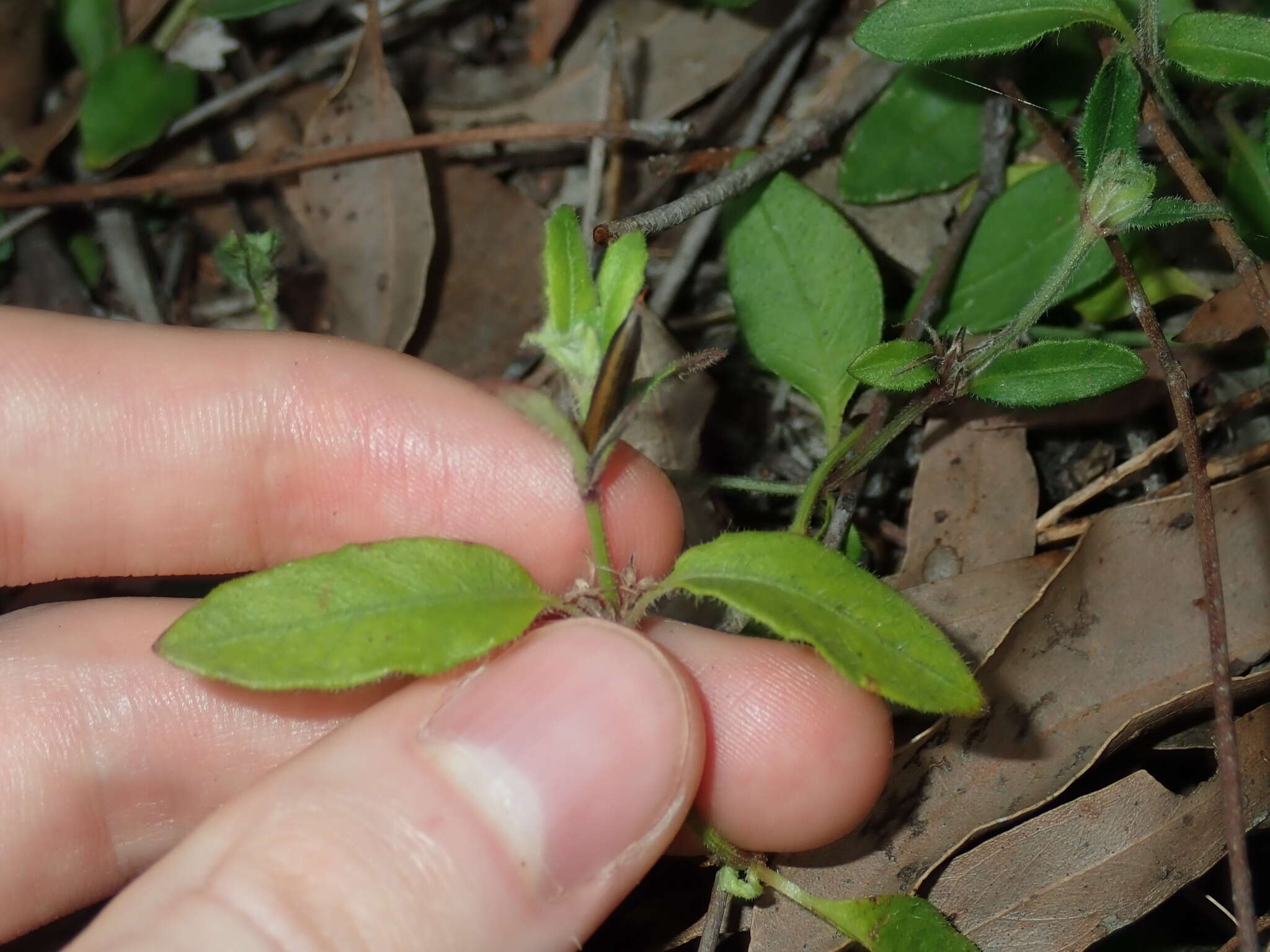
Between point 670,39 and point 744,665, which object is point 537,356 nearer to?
point 670,39

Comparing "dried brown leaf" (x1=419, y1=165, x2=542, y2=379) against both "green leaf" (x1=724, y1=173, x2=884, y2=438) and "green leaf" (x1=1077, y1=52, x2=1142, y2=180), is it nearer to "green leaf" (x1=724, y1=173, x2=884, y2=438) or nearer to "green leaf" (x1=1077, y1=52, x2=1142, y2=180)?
"green leaf" (x1=724, y1=173, x2=884, y2=438)

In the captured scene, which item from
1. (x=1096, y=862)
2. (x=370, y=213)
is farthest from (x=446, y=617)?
(x=370, y=213)

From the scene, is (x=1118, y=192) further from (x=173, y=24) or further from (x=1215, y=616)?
(x=173, y=24)

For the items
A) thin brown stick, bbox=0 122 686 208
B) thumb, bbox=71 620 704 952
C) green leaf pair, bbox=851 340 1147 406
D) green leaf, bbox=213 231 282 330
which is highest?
thin brown stick, bbox=0 122 686 208

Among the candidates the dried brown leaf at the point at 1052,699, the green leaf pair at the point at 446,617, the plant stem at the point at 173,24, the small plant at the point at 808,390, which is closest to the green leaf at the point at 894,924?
the small plant at the point at 808,390

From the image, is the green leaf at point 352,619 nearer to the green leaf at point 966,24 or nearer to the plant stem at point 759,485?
the plant stem at point 759,485

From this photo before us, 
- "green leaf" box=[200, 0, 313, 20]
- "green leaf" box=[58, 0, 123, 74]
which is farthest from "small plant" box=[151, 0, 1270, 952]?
"green leaf" box=[58, 0, 123, 74]

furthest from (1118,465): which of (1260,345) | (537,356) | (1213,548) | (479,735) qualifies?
(479,735)
